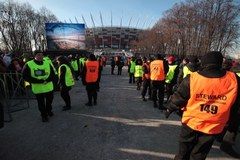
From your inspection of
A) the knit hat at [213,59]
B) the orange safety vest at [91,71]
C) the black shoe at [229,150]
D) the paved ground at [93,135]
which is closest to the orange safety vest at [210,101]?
the knit hat at [213,59]

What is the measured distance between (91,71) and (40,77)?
189 cm

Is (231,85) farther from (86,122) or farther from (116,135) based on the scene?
(86,122)

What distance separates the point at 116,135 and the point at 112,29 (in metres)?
116

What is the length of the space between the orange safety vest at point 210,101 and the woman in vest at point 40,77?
3.86 m

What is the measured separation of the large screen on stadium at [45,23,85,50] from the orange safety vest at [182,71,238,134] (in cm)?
2500

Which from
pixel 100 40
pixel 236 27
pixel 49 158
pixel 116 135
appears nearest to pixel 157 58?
pixel 116 135

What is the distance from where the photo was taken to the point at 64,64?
18.5ft

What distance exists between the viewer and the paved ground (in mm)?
3291

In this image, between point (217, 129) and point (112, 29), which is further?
point (112, 29)

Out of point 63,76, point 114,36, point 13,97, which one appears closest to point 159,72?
point 63,76

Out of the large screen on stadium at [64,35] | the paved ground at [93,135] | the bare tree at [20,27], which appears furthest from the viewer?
the bare tree at [20,27]

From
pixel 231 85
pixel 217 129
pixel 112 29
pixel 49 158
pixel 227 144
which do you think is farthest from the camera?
pixel 112 29

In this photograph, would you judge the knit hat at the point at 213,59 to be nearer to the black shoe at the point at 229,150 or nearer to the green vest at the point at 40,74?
the black shoe at the point at 229,150

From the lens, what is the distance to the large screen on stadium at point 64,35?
80.7ft
